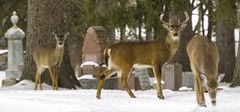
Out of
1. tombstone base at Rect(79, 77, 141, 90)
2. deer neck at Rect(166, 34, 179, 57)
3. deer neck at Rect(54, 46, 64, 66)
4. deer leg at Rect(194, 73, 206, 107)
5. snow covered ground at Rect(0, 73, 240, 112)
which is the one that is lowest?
tombstone base at Rect(79, 77, 141, 90)

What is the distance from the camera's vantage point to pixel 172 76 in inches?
687

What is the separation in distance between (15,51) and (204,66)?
45.3ft

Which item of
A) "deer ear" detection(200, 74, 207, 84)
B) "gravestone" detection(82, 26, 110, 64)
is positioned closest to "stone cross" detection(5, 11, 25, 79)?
"gravestone" detection(82, 26, 110, 64)

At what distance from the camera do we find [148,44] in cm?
991

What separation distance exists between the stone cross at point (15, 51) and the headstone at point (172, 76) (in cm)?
544

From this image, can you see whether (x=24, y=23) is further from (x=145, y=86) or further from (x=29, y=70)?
(x=29, y=70)

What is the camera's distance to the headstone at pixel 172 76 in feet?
57.0

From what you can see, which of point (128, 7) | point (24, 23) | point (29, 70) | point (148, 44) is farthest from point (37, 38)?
point (24, 23)

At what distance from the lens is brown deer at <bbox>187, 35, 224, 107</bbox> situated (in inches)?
307

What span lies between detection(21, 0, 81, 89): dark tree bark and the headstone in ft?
15.2

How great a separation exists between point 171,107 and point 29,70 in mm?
5908

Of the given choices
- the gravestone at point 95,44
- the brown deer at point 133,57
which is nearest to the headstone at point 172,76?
the gravestone at point 95,44

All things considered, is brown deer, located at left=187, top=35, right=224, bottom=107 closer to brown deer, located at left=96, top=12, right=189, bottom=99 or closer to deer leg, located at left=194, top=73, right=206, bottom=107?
deer leg, located at left=194, top=73, right=206, bottom=107

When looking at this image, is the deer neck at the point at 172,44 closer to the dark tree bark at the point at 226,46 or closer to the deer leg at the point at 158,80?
the deer leg at the point at 158,80
